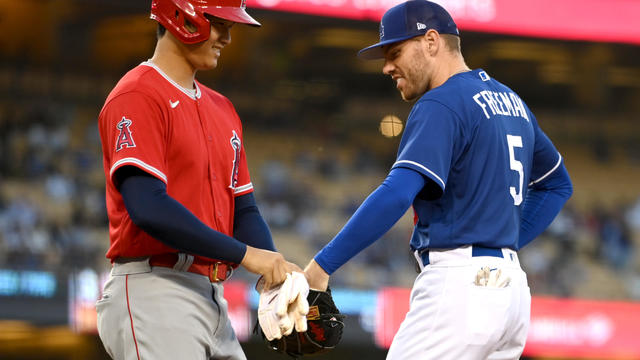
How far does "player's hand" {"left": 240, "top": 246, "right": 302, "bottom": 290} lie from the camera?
2.49 metres

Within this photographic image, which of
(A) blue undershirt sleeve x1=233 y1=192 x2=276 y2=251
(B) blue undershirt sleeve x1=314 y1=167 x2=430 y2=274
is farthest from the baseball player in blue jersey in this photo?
(A) blue undershirt sleeve x1=233 y1=192 x2=276 y2=251

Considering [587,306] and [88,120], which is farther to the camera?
[88,120]

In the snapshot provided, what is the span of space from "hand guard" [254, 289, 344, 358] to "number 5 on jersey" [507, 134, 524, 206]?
0.68 meters

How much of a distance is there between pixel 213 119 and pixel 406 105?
11.9 metres

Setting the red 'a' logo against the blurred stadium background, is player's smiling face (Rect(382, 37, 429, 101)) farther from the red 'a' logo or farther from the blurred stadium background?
the blurred stadium background

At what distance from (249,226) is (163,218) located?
0.51 metres

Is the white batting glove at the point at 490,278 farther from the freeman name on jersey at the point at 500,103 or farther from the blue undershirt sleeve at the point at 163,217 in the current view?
the blue undershirt sleeve at the point at 163,217

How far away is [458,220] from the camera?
9.20 ft

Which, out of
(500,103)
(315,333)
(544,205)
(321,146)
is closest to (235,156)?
(315,333)

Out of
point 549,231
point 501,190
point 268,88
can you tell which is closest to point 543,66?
point 549,231

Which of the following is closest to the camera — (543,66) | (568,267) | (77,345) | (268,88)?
(77,345)

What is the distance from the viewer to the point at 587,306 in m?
11.2

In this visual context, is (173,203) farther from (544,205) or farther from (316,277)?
(544,205)

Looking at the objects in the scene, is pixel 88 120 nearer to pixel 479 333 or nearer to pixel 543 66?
pixel 543 66
